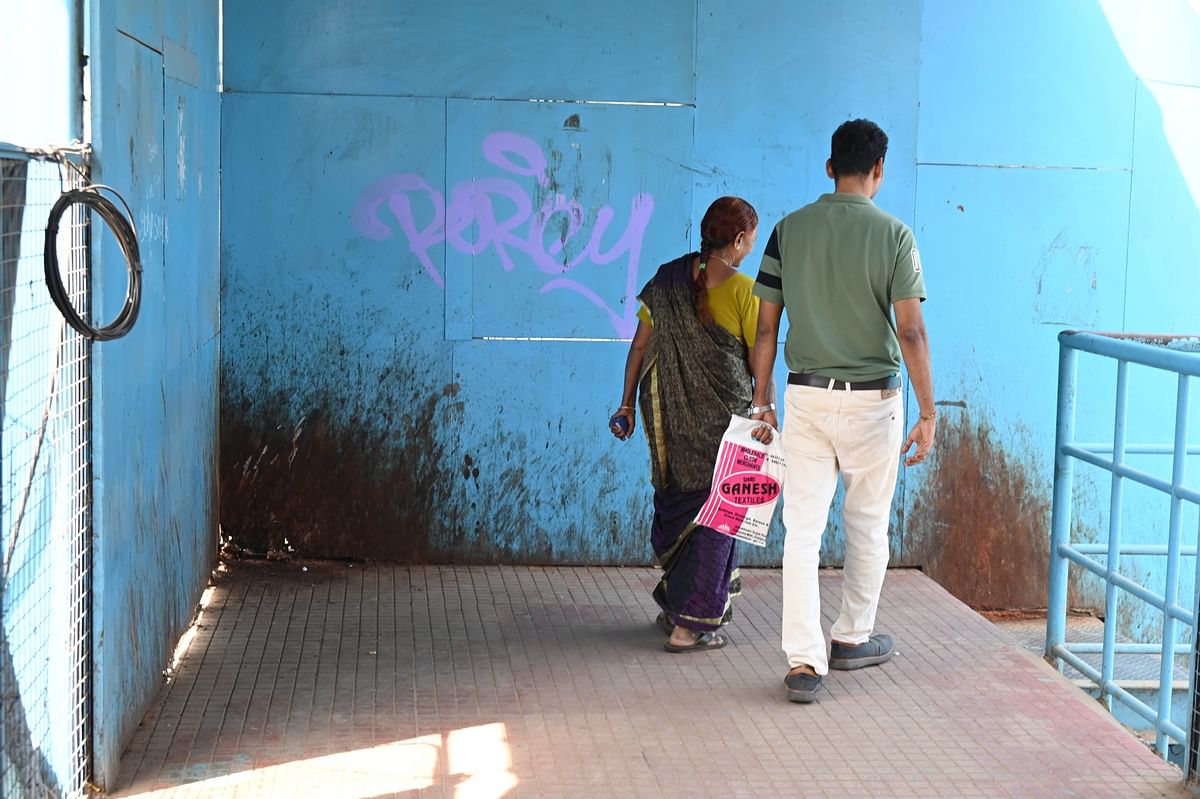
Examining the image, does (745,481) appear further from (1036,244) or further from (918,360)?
(1036,244)

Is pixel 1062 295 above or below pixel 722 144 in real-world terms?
below

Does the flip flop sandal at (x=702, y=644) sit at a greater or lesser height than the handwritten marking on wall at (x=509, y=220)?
lesser

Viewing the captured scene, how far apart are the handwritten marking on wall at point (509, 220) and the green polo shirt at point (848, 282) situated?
6.14 ft

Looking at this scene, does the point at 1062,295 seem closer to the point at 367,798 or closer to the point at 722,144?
the point at 722,144

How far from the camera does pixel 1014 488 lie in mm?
6867

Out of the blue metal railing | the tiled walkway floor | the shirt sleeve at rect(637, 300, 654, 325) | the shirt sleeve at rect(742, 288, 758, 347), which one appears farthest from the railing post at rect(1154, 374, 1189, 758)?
the shirt sleeve at rect(637, 300, 654, 325)

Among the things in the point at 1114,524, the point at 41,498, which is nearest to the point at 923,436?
the point at 1114,524

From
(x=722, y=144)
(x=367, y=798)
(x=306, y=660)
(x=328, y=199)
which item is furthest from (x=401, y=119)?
(x=367, y=798)

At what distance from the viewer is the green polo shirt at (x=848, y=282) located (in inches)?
182

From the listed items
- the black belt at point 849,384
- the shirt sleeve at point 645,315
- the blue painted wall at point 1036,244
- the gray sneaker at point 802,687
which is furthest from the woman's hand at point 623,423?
the blue painted wall at point 1036,244

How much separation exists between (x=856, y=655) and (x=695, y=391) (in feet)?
3.86

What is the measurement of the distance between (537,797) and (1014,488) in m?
3.79

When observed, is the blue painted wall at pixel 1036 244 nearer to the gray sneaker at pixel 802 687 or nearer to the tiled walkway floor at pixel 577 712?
the tiled walkway floor at pixel 577 712

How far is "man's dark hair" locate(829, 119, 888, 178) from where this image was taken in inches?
185
